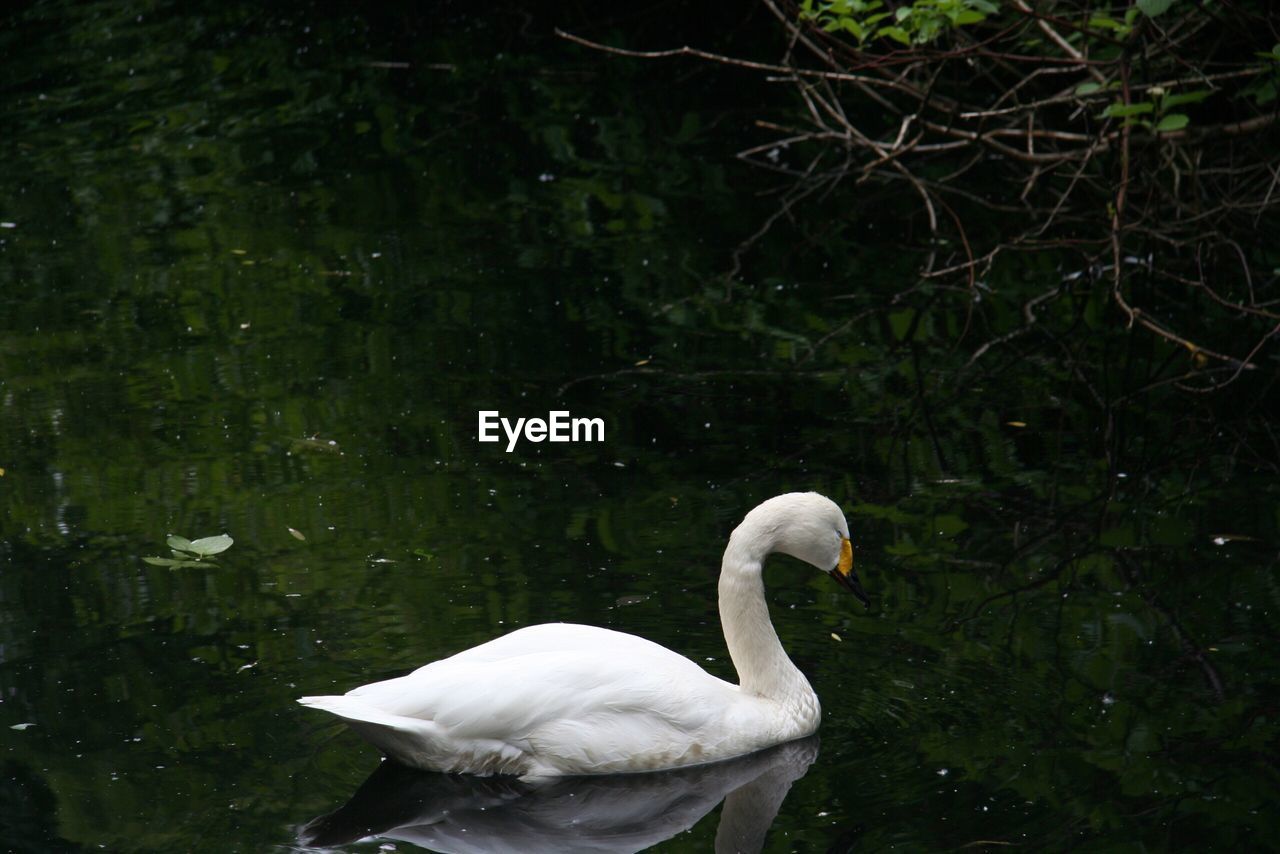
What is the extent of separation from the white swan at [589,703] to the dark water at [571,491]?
0.36 ft

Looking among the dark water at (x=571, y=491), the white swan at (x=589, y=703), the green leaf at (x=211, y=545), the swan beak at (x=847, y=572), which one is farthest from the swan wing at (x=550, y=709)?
the green leaf at (x=211, y=545)

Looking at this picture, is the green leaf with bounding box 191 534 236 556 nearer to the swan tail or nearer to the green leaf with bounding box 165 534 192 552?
the green leaf with bounding box 165 534 192 552

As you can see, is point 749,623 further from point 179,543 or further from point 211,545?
point 179,543

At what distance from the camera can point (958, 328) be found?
28.6 ft

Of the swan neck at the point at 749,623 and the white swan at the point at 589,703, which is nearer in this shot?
the white swan at the point at 589,703

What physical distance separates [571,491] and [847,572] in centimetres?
175

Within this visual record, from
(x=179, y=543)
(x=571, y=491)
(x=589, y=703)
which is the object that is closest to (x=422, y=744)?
(x=589, y=703)

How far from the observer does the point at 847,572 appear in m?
5.36

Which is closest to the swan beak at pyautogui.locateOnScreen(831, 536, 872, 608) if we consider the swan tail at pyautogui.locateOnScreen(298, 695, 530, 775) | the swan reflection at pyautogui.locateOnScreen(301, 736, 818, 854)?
the swan reflection at pyautogui.locateOnScreen(301, 736, 818, 854)

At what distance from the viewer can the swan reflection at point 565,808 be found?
15.0 ft

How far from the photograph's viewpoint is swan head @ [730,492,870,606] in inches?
205

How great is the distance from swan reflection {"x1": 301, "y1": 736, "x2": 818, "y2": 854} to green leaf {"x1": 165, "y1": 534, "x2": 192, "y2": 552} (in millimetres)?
1659

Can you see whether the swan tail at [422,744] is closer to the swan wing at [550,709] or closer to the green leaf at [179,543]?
the swan wing at [550,709]

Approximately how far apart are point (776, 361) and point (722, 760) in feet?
11.5
